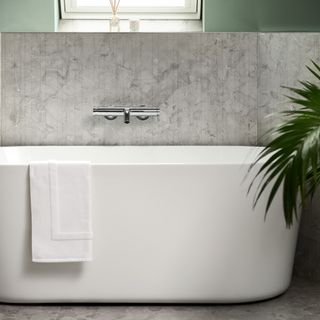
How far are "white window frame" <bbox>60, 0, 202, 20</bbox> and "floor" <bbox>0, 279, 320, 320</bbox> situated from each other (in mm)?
1893

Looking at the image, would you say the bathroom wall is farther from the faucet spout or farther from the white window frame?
the white window frame

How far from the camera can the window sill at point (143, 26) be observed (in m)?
4.19

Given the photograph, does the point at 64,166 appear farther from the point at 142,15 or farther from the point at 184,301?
the point at 142,15

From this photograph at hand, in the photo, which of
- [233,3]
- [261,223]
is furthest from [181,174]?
[233,3]

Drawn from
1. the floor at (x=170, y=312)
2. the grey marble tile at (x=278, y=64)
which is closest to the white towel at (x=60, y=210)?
the floor at (x=170, y=312)

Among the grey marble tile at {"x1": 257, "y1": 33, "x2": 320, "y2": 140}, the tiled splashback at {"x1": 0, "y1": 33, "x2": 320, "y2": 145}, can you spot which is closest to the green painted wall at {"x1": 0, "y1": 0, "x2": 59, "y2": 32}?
the tiled splashback at {"x1": 0, "y1": 33, "x2": 320, "y2": 145}

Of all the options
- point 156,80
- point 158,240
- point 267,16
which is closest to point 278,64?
point 267,16

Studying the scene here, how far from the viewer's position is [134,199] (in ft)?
9.53

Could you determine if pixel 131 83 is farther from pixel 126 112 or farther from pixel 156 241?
pixel 156 241

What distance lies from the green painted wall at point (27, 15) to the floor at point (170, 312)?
1671 mm

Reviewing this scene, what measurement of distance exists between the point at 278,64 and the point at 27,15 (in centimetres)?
143

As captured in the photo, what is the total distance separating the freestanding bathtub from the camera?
114 inches

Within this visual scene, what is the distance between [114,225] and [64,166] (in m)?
0.32

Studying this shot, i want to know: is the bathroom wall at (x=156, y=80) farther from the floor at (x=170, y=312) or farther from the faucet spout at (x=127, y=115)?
the floor at (x=170, y=312)
